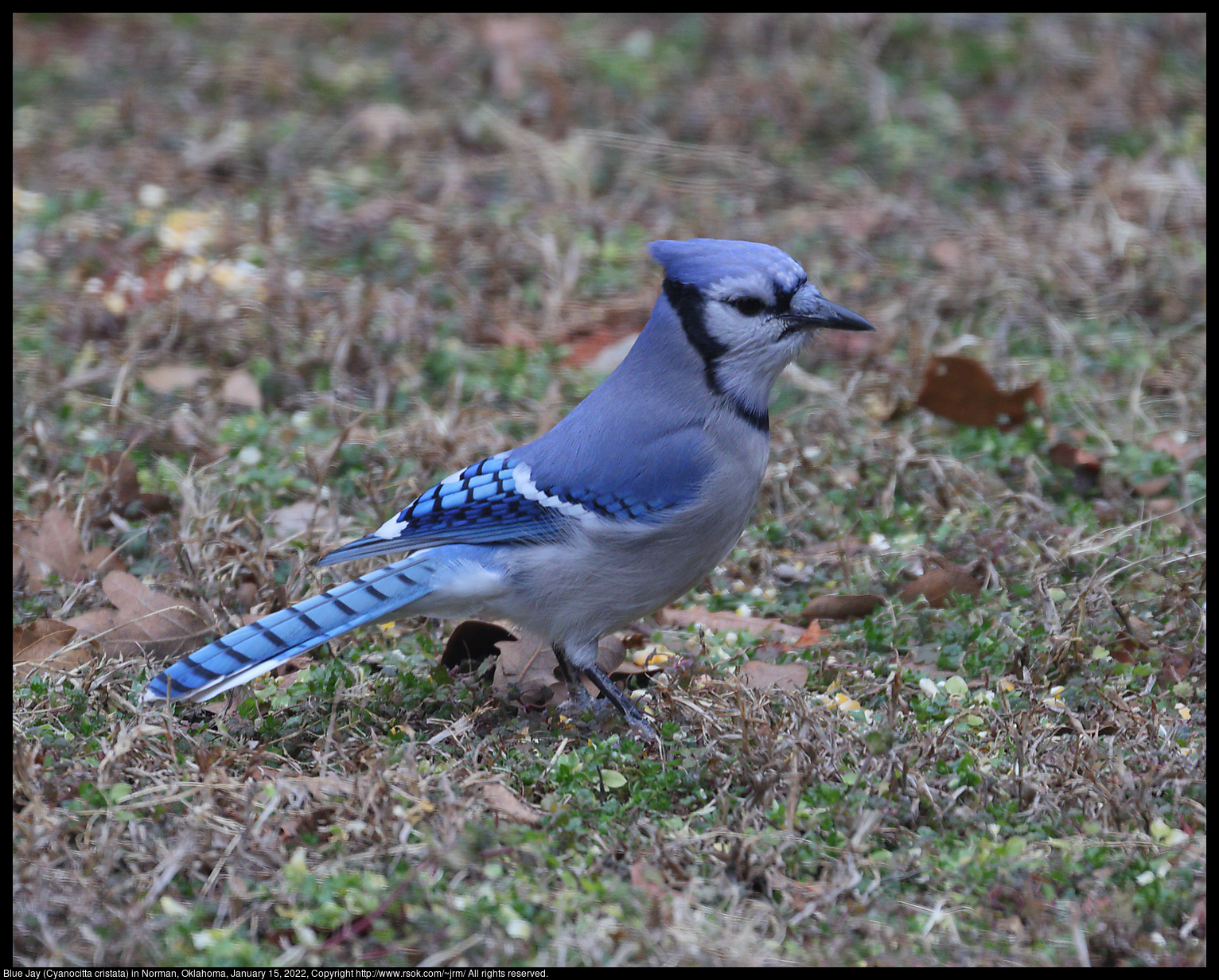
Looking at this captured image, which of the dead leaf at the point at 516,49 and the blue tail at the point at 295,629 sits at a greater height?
the dead leaf at the point at 516,49

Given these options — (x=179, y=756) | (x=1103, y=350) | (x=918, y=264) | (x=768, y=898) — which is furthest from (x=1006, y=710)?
(x=918, y=264)

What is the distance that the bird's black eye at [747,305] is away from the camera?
3238 millimetres

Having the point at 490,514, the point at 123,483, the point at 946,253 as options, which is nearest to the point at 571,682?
the point at 490,514

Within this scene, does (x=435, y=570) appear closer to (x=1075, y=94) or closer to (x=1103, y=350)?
(x=1103, y=350)

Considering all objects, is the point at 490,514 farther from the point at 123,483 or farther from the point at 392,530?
the point at 123,483

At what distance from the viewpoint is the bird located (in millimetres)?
3150

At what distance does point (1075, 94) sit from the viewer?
682 cm

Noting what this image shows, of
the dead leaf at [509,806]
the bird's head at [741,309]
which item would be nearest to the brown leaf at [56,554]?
the dead leaf at [509,806]

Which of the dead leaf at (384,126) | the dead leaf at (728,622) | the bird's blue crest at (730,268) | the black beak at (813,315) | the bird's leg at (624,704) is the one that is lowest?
the dead leaf at (728,622)

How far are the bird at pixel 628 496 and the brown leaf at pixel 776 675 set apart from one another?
26 centimetres

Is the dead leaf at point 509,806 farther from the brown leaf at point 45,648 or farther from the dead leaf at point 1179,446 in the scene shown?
the dead leaf at point 1179,446

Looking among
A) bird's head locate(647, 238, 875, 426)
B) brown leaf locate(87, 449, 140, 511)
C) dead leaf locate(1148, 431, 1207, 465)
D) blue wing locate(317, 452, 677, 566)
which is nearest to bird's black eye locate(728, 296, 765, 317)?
bird's head locate(647, 238, 875, 426)

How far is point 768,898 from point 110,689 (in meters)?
1.52

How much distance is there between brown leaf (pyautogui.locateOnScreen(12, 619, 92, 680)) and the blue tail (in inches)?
13.8
